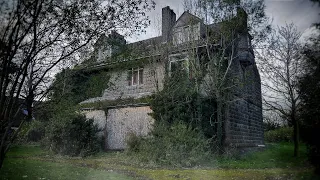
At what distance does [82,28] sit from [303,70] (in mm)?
2249

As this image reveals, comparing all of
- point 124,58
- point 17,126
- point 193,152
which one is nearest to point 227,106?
point 193,152

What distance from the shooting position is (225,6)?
18.6 ft

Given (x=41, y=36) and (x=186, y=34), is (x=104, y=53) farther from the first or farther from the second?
(x=186, y=34)

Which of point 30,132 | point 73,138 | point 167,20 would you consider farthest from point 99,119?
point 167,20

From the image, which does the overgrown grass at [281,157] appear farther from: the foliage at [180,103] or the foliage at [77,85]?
the foliage at [77,85]

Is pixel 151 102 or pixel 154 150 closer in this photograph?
pixel 151 102

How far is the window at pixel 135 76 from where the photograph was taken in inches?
128

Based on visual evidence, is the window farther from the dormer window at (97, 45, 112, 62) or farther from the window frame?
the dormer window at (97, 45, 112, 62)

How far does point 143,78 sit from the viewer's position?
343 cm

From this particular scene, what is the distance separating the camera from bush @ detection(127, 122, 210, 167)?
4.57m

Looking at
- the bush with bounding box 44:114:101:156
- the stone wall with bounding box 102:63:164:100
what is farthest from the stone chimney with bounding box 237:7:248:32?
the bush with bounding box 44:114:101:156

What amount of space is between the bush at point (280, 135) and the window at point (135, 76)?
171cm

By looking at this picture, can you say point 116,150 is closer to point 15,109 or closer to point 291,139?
point 15,109

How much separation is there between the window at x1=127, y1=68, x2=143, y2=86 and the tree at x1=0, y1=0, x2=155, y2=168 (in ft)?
1.70
